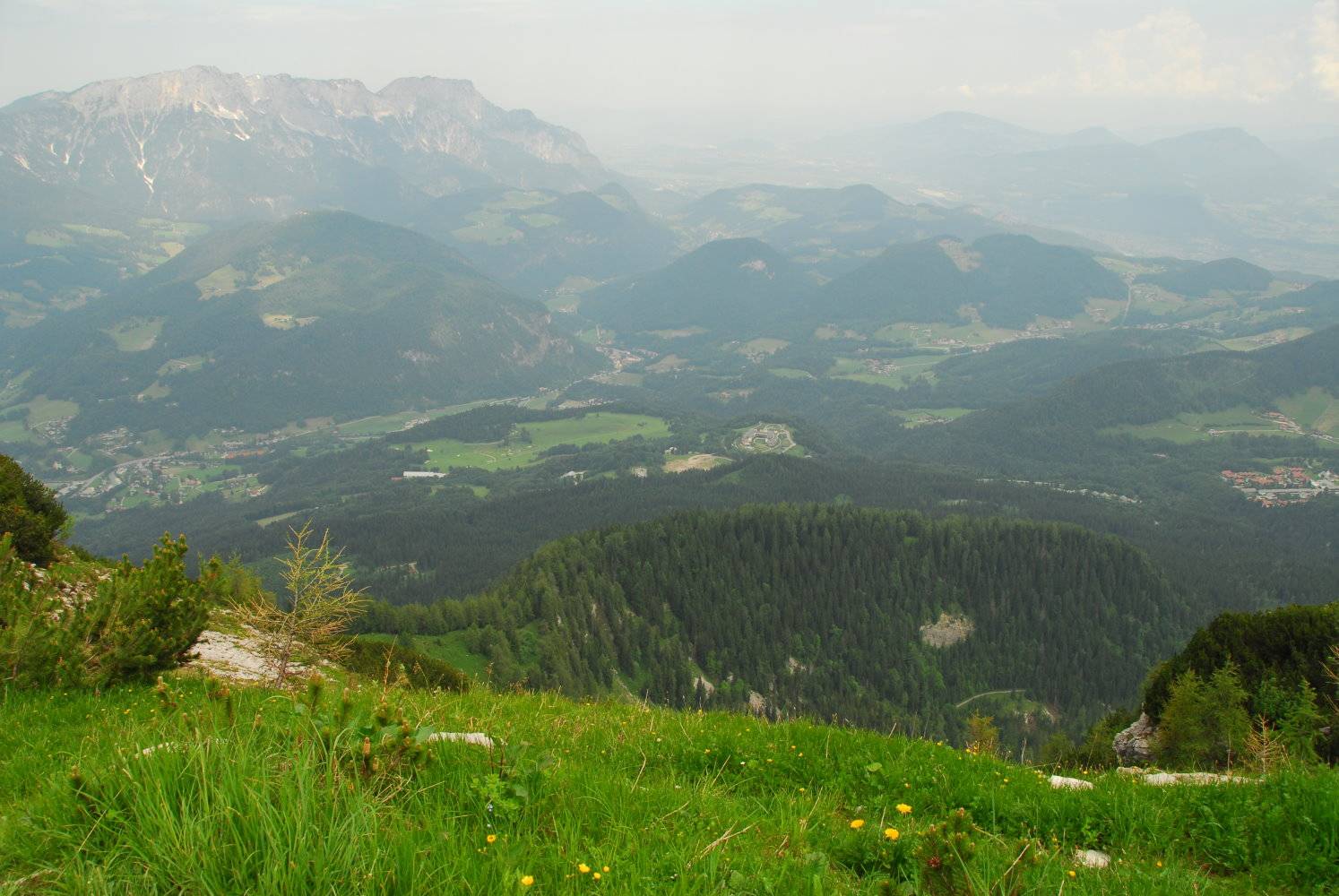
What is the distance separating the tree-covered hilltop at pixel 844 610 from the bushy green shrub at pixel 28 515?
46985 millimetres

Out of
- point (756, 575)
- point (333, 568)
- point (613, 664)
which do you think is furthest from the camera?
point (756, 575)

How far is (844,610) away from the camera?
100750 millimetres

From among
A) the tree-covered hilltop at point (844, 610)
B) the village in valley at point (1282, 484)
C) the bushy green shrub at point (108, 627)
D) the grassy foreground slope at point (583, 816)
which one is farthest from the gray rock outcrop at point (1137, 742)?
the village in valley at point (1282, 484)

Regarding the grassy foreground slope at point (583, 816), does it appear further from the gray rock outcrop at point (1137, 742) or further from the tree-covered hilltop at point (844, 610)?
the tree-covered hilltop at point (844, 610)

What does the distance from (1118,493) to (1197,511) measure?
22.4 m

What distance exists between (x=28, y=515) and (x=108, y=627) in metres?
13.6

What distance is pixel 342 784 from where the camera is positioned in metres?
4.66

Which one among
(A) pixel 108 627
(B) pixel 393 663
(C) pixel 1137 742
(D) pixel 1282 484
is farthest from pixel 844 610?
(D) pixel 1282 484

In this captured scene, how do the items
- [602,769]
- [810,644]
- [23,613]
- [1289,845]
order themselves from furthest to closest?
[810,644] < [23,613] < [602,769] < [1289,845]

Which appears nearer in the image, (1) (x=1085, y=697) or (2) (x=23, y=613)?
(2) (x=23, y=613)

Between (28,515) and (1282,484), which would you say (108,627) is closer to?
(28,515)

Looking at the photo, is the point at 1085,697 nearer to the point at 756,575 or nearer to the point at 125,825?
the point at 756,575

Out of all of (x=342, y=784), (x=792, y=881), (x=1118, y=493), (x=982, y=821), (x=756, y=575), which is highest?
(x=342, y=784)

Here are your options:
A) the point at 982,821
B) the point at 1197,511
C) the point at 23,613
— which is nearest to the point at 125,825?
the point at 982,821
